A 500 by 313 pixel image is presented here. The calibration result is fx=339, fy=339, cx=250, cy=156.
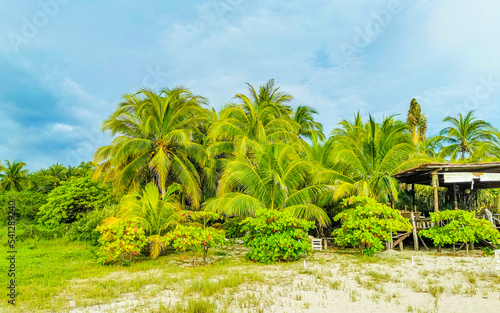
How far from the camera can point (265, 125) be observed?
17.6 meters

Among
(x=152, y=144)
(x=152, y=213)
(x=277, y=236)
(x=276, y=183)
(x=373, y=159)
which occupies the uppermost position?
(x=152, y=144)

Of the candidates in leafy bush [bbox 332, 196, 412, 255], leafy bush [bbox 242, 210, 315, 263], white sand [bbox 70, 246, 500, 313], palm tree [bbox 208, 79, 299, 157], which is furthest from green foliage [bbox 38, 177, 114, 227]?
leafy bush [bbox 332, 196, 412, 255]

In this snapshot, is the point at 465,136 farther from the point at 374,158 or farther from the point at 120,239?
the point at 120,239

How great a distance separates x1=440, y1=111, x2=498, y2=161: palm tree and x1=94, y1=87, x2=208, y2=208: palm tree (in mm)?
18452

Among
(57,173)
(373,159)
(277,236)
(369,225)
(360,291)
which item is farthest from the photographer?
(57,173)

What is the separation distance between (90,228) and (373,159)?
1379cm

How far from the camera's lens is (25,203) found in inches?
998

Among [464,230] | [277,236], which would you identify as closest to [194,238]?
[277,236]

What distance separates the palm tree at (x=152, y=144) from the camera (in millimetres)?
15586

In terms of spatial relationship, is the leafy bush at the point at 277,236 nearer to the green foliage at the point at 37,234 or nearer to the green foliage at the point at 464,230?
the green foliage at the point at 464,230

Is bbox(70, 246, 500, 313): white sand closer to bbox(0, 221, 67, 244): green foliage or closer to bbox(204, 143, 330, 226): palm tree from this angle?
bbox(204, 143, 330, 226): palm tree

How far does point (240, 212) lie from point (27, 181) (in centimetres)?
3251

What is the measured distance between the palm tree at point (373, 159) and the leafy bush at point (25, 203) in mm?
21552

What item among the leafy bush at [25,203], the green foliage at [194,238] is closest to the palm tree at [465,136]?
the green foliage at [194,238]
